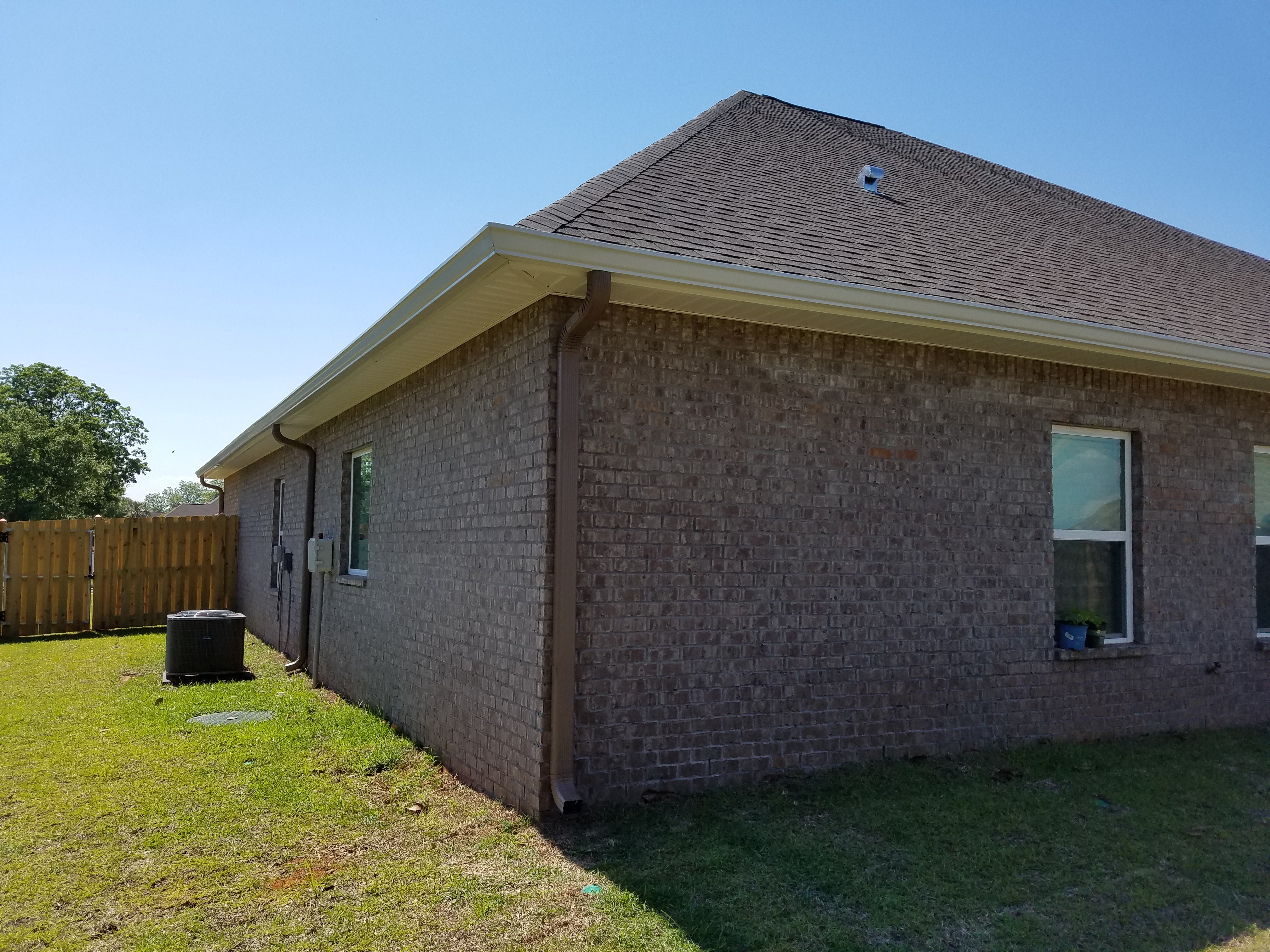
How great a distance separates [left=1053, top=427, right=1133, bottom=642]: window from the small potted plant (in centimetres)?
10

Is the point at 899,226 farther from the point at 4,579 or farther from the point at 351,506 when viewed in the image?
the point at 4,579

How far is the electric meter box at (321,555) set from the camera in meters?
9.02

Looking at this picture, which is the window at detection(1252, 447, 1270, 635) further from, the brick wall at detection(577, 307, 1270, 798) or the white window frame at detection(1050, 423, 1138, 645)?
the white window frame at detection(1050, 423, 1138, 645)

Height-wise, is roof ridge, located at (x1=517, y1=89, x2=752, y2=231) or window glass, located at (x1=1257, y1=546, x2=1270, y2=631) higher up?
roof ridge, located at (x1=517, y1=89, x2=752, y2=231)

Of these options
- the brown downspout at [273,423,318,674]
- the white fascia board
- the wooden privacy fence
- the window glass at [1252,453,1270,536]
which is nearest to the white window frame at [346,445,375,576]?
the brown downspout at [273,423,318,674]

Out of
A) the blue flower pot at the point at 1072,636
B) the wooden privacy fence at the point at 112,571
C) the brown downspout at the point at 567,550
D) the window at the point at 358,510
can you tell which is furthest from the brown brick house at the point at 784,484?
the wooden privacy fence at the point at 112,571

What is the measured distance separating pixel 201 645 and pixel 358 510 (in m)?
2.21

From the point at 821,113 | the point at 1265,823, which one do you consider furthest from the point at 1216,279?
the point at 1265,823

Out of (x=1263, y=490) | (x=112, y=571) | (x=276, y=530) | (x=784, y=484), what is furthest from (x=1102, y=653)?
(x=112, y=571)

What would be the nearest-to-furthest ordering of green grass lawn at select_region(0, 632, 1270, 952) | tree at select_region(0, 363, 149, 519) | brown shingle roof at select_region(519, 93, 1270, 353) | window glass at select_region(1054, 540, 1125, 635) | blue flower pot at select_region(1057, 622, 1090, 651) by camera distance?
green grass lawn at select_region(0, 632, 1270, 952) < brown shingle roof at select_region(519, 93, 1270, 353) < blue flower pot at select_region(1057, 622, 1090, 651) < window glass at select_region(1054, 540, 1125, 635) < tree at select_region(0, 363, 149, 519)

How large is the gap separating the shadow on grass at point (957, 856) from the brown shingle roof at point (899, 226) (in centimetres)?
301

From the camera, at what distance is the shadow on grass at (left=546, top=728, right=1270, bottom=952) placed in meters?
3.53

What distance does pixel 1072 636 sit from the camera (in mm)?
6492

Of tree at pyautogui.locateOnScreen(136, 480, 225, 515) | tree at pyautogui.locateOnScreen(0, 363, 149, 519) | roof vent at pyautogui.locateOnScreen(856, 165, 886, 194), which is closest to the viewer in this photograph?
roof vent at pyautogui.locateOnScreen(856, 165, 886, 194)
